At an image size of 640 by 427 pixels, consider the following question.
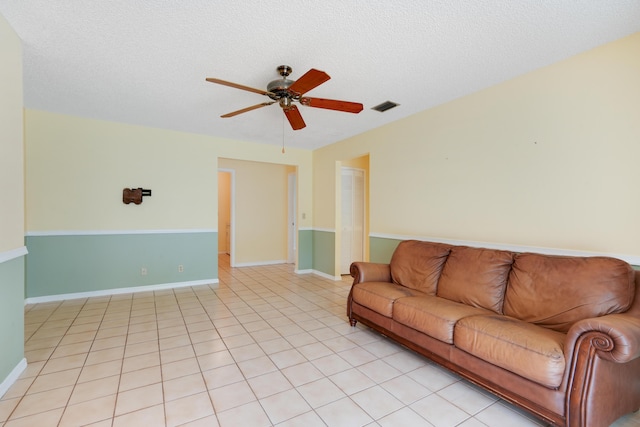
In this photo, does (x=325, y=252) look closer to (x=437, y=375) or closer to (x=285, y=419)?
(x=437, y=375)

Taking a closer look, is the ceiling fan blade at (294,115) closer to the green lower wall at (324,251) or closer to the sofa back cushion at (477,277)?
the sofa back cushion at (477,277)

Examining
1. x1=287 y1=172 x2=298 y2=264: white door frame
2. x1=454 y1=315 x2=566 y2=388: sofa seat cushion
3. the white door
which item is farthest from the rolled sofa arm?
x1=287 y1=172 x2=298 y2=264: white door frame

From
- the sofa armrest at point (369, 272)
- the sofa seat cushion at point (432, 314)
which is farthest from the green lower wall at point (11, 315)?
the sofa seat cushion at point (432, 314)

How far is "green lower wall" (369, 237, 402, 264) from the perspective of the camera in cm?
392

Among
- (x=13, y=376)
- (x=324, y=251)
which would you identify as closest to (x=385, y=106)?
(x=324, y=251)

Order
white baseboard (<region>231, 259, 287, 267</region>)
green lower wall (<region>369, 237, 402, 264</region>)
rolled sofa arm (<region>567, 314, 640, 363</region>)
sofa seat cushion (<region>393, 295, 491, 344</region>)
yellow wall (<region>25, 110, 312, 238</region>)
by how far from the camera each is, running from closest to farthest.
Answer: rolled sofa arm (<region>567, 314, 640, 363</region>) < sofa seat cushion (<region>393, 295, 491, 344</region>) < yellow wall (<region>25, 110, 312, 238</region>) < green lower wall (<region>369, 237, 402, 264</region>) < white baseboard (<region>231, 259, 287, 267</region>)

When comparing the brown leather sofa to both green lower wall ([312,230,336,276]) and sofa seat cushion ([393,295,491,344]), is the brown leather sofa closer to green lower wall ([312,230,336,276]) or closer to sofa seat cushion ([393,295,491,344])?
sofa seat cushion ([393,295,491,344])

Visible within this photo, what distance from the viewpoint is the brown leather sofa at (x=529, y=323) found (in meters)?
1.44

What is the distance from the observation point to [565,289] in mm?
1913

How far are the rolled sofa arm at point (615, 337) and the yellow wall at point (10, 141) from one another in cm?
345

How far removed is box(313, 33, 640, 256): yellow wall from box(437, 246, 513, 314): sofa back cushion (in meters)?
0.39

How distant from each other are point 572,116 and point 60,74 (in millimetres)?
4462

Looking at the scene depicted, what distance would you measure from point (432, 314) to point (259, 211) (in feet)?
16.9

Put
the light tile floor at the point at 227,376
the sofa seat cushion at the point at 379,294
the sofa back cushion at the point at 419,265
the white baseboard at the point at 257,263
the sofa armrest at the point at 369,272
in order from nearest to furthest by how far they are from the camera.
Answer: the light tile floor at the point at 227,376, the sofa seat cushion at the point at 379,294, the sofa back cushion at the point at 419,265, the sofa armrest at the point at 369,272, the white baseboard at the point at 257,263
